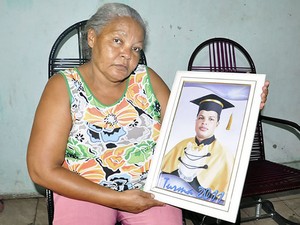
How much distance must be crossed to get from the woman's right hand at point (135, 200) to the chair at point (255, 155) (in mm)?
492

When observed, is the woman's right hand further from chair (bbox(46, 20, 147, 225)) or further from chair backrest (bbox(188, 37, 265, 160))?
chair backrest (bbox(188, 37, 265, 160))

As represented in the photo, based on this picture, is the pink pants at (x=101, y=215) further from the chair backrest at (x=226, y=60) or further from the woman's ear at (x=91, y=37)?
the chair backrest at (x=226, y=60)

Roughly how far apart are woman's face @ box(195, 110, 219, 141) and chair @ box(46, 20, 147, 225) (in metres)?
0.56

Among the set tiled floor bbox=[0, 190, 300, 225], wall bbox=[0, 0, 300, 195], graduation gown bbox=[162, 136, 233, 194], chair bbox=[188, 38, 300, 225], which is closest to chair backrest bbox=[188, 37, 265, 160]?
chair bbox=[188, 38, 300, 225]

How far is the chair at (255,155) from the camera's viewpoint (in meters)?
1.50

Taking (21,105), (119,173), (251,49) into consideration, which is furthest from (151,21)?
(119,173)

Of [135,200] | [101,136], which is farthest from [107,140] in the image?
[135,200]

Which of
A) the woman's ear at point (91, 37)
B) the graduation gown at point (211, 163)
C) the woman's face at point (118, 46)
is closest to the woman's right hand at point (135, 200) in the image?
the graduation gown at point (211, 163)

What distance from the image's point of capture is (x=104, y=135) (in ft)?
3.98

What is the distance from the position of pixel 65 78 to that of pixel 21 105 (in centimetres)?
93

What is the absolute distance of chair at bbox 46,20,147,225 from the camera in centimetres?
131

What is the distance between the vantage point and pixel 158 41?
2041 mm

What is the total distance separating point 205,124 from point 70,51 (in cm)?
112

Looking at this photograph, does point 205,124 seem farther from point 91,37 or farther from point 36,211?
point 36,211
